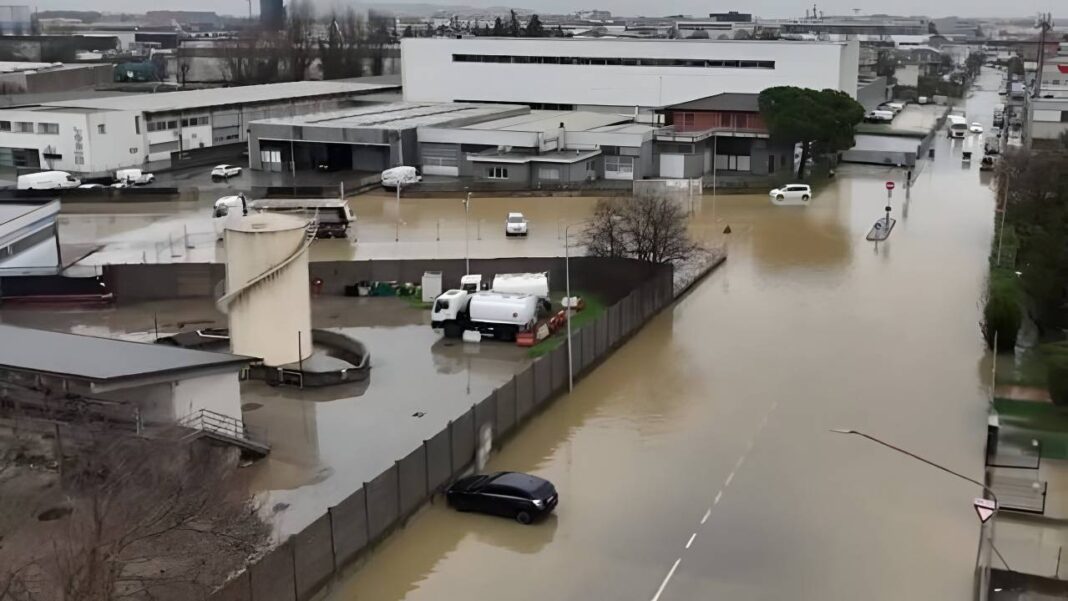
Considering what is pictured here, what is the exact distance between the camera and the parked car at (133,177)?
26.7m

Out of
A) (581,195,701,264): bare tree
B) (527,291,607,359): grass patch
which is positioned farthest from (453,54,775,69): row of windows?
(527,291,607,359): grass patch

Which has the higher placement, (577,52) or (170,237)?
(577,52)

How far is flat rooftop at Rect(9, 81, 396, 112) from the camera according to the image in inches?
1229

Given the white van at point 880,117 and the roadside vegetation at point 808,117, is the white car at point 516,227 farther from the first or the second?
the white van at point 880,117

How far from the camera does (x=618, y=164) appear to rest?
28203mm

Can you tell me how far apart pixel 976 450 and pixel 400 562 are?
5459mm

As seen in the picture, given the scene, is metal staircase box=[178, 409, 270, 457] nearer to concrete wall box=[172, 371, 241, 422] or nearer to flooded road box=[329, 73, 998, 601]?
concrete wall box=[172, 371, 241, 422]

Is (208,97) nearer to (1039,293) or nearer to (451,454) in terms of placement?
(1039,293)

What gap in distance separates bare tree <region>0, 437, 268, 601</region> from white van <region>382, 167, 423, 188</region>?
18.5 meters

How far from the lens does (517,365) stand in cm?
1273

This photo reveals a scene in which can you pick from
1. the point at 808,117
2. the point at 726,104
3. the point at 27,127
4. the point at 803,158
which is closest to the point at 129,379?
the point at 808,117

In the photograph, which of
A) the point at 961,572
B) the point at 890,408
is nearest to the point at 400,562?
the point at 961,572

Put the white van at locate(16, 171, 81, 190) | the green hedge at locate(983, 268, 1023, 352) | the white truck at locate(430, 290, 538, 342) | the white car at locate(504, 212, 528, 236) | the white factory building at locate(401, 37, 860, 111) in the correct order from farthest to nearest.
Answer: the white factory building at locate(401, 37, 860, 111), the white van at locate(16, 171, 81, 190), the white car at locate(504, 212, 528, 236), the white truck at locate(430, 290, 538, 342), the green hedge at locate(983, 268, 1023, 352)

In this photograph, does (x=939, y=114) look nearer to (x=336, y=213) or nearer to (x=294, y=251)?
(x=336, y=213)
